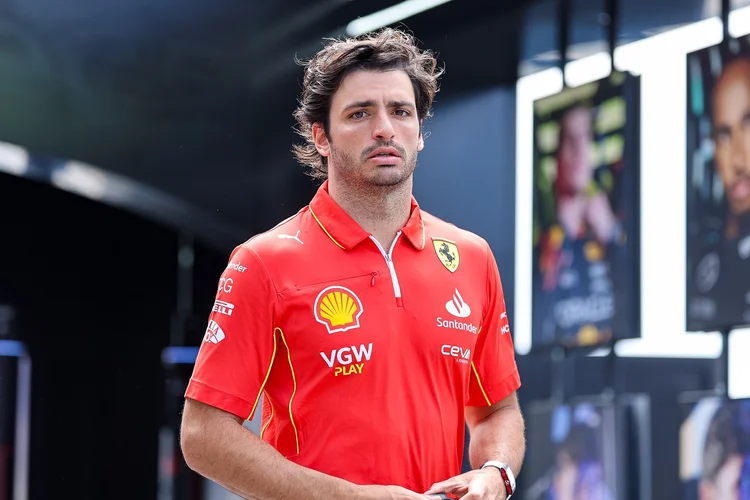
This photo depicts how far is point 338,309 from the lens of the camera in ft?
6.65

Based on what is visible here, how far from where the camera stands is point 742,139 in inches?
140

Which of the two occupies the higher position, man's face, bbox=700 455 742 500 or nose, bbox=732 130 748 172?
nose, bbox=732 130 748 172

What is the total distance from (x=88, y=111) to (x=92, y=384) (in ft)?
3.71

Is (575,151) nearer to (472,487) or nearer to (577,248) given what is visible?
(577,248)

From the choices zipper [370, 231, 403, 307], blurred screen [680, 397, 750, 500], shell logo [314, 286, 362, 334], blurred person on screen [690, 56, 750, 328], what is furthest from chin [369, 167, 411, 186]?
blurred screen [680, 397, 750, 500]

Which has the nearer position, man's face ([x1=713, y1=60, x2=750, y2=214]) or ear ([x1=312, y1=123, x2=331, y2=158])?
ear ([x1=312, y1=123, x2=331, y2=158])

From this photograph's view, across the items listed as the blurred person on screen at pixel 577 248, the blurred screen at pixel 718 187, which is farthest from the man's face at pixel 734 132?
the blurred person on screen at pixel 577 248

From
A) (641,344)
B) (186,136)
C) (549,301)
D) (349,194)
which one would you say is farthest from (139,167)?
(349,194)

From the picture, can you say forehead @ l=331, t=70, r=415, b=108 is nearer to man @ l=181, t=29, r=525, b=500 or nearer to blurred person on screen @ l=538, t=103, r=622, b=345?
man @ l=181, t=29, r=525, b=500

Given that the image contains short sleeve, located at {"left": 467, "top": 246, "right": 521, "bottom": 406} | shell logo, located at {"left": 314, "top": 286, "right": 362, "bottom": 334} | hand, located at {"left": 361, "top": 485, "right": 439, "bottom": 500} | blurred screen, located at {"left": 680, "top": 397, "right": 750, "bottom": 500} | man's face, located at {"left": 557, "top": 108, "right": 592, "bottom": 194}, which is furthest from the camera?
man's face, located at {"left": 557, "top": 108, "right": 592, "bottom": 194}

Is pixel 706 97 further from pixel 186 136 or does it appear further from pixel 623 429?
pixel 186 136

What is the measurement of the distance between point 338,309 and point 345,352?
80mm

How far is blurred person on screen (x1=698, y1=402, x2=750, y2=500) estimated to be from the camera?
3529mm

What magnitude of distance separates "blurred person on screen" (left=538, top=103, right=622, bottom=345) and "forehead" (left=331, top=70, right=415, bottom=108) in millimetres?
2098
